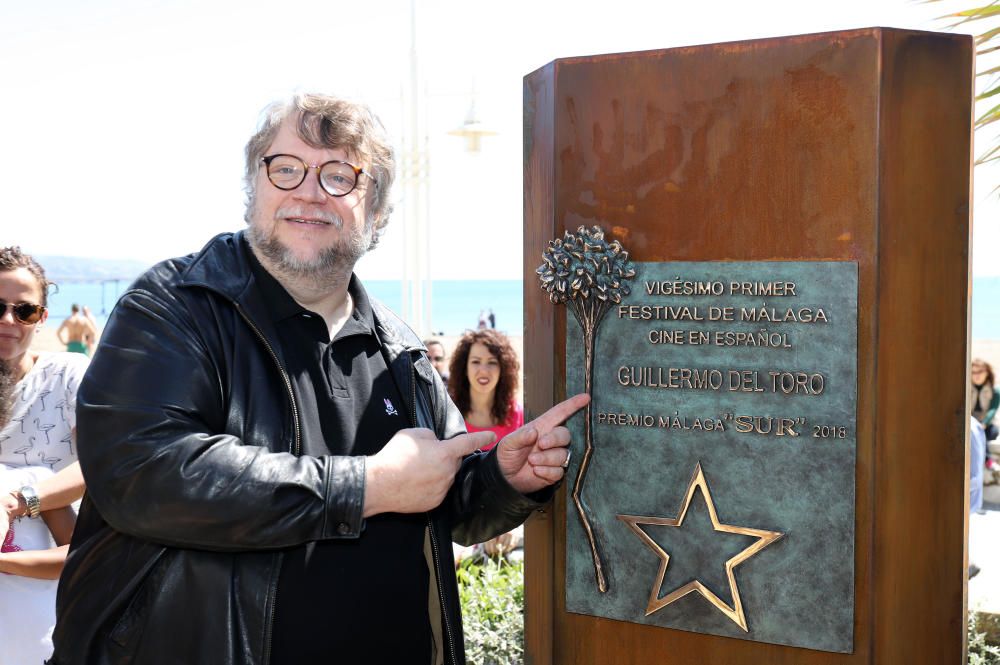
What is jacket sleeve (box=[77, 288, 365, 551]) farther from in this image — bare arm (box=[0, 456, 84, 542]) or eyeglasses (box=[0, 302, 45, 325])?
eyeglasses (box=[0, 302, 45, 325])

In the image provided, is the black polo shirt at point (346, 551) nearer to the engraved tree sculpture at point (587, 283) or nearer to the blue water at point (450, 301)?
the engraved tree sculpture at point (587, 283)

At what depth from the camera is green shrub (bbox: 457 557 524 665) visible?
4027 millimetres

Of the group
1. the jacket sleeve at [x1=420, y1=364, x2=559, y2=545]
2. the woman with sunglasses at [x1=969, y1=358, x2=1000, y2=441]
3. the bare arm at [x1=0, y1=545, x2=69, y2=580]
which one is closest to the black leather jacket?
the jacket sleeve at [x1=420, y1=364, x2=559, y2=545]

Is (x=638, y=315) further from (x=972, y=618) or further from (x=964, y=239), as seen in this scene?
(x=972, y=618)

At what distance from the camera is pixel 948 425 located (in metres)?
2.12

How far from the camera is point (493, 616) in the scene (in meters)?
4.26

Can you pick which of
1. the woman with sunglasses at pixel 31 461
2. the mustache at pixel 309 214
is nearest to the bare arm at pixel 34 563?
the woman with sunglasses at pixel 31 461

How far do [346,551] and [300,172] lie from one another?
975 mm

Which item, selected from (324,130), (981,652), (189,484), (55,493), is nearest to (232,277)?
(324,130)

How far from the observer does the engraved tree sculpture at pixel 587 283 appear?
230cm

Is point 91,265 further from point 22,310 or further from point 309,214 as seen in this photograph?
point 309,214

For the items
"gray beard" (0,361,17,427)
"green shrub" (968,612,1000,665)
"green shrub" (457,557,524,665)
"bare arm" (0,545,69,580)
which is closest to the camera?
"bare arm" (0,545,69,580)

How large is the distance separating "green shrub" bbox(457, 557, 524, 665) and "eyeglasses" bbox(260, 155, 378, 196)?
2.30m

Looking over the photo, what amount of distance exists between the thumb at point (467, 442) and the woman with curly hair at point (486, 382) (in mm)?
3628
